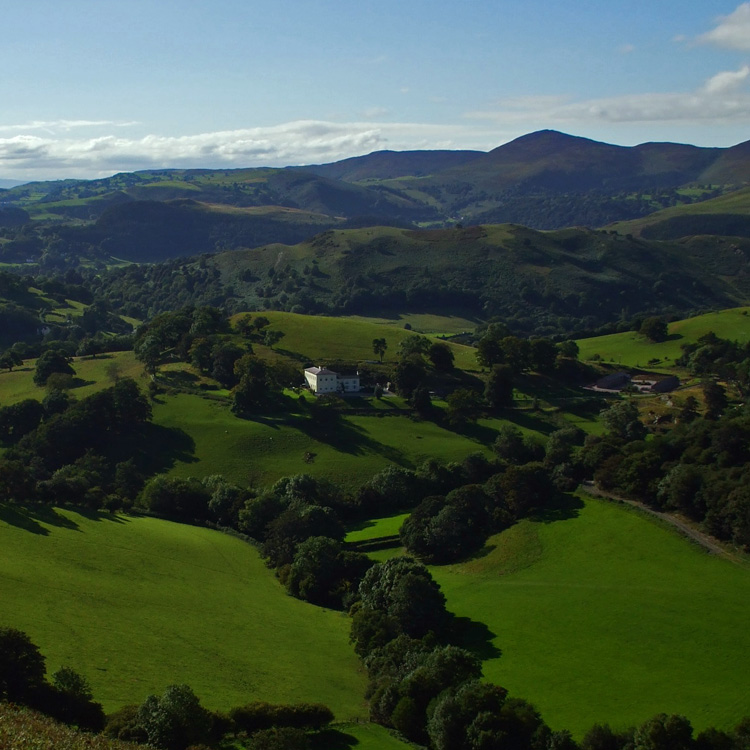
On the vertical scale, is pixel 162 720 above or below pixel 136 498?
above

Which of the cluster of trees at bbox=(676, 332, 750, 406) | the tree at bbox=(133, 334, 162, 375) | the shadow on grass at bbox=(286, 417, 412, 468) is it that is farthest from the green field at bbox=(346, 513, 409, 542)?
the cluster of trees at bbox=(676, 332, 750, 406)

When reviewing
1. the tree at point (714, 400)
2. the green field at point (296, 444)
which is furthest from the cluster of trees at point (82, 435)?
the tree at point (714, 400)

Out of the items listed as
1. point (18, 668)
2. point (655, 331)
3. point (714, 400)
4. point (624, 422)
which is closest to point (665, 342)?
A: point (655, 331)

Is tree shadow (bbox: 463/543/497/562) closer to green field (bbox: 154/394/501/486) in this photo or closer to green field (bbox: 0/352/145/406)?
green field (bbox: 154/394/501/486)

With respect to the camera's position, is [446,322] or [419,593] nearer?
[419,593]

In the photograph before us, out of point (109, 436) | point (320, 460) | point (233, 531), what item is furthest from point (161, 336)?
point (233, 531)

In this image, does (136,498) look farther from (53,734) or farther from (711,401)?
(711,401)

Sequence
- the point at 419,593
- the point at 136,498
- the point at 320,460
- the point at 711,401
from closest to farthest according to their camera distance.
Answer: the point at 419,593
the point at 136,498
the point at 320,460
the point at 711,401

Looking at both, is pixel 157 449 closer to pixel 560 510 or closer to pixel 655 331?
pixel 560 510
